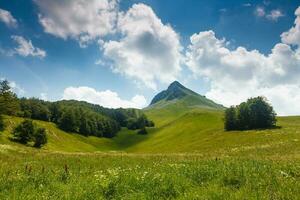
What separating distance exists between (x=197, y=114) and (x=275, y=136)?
85.7 metres

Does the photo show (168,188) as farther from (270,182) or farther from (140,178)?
(270,182)

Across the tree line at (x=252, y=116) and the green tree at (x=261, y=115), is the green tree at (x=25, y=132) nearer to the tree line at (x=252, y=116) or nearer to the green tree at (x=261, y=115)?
the tree line at (x=252, y=116)

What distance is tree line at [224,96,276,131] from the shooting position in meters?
100

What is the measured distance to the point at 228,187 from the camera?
11.8m

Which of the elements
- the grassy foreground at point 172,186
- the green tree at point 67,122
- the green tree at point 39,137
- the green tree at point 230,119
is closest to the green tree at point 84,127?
the green tree at point 67,122

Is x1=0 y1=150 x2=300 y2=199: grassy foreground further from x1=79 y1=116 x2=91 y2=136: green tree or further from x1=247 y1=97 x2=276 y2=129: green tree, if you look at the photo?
x1=79 y1=116 x2=91 y2=136: green tree

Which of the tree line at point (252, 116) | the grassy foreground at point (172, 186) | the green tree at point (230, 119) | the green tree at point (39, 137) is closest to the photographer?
the grassy foreground at point (172, 186)

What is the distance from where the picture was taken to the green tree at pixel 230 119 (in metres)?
105

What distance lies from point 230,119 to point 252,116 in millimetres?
7267

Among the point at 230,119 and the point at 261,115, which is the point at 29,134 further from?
the point at 261,115

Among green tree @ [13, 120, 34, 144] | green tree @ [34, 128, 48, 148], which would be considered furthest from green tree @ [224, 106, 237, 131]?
green tree @ [13, 120, 34, 144]

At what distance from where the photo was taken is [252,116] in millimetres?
101250

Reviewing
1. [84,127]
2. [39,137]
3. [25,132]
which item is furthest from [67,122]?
[39,137]

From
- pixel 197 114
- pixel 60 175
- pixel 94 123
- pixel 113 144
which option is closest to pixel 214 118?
pixel 197 114
